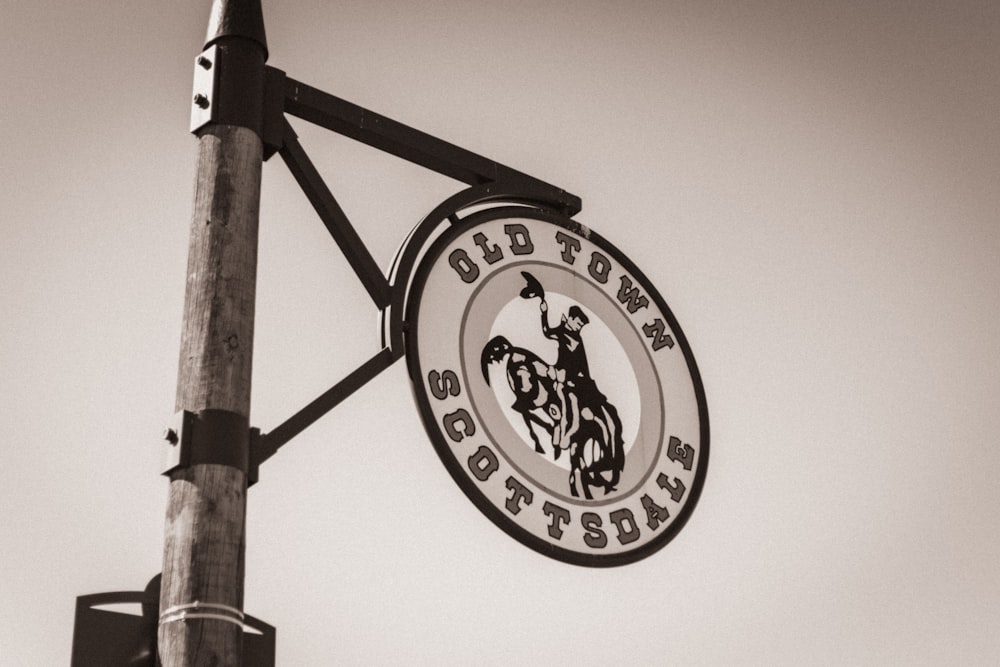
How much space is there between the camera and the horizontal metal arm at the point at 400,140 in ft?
11.3

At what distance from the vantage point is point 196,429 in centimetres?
277

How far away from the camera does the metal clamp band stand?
8.45 feet

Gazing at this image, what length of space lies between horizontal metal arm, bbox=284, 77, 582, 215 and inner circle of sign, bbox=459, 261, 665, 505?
29cm

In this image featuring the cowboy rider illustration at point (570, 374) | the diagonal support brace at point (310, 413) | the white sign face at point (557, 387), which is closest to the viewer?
the diagonal support brace at point (310, 413)

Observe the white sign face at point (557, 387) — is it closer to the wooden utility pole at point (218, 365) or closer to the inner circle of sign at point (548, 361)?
the inner circle of sign at point (548, 361)

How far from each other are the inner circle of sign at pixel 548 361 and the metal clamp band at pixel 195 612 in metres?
0.91

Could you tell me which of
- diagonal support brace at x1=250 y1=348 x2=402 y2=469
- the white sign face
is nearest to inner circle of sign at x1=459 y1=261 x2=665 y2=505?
the white sign face

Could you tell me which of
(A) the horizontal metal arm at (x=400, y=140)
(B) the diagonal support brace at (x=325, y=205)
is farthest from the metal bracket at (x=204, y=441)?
(A) the horizontal metal arm at (x=400, y=140)

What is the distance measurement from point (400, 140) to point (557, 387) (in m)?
0.83

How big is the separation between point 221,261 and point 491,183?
3.28ft

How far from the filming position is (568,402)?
11.8 ft

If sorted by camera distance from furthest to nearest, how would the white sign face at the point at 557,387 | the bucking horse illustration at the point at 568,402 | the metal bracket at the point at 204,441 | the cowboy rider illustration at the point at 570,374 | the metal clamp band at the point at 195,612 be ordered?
the cowboy rider illustration at the point at 570,374
the bucking horse illustration at the point at 568,402
the white sign face at the point at 557,387
the metal bracket at the point at 204,441
the metal clamp band at the point at 195,612

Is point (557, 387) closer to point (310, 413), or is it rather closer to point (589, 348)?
point (589, 348)

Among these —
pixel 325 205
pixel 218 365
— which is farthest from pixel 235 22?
pixel 218 365
